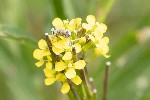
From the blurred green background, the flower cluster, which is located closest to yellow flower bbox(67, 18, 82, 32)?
the flower cluster

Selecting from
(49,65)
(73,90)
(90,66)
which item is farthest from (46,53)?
(90,66)

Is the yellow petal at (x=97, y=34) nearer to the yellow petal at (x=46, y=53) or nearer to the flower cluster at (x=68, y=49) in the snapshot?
the flower cluster at (x=68, y=49)

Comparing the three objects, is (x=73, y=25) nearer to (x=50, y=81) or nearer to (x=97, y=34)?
(x=97, y=34)

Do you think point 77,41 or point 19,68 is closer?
point 77,41

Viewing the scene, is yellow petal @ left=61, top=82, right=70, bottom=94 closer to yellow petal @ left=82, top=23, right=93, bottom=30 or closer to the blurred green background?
yellow petal @ left=82, top=23, right=93, bottom=30

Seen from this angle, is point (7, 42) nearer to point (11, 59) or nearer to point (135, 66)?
point (11, 59)

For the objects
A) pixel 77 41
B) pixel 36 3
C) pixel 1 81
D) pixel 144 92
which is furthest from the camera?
pixel 36 3

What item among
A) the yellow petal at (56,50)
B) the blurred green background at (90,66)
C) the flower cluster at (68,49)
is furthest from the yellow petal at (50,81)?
the blurred green background at (90,66)

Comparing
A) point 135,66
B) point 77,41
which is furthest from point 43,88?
point 77,41
